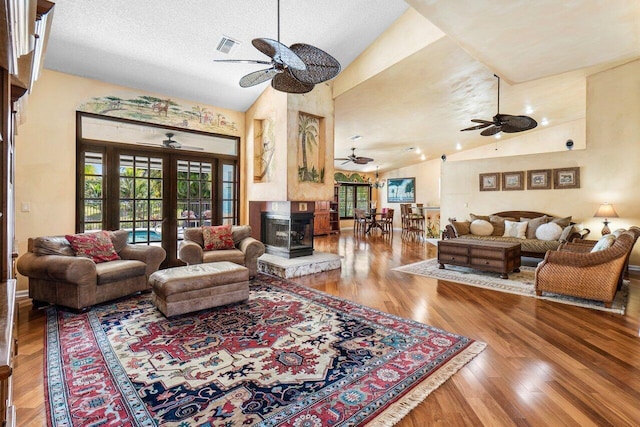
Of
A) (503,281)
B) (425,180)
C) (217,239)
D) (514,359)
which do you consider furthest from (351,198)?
(514,359)

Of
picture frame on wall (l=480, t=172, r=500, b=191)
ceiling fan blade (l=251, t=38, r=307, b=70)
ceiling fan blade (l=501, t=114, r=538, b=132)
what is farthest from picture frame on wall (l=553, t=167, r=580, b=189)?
ceiling fan blade (l=251, t=38, r=307, b=70)

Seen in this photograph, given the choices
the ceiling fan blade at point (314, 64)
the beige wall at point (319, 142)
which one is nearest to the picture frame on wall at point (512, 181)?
the beige wall at point (319, 142)

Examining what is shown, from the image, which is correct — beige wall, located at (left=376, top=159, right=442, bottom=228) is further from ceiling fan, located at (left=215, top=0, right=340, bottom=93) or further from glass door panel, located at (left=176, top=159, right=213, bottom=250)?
ceiling fan, located at (left=215, top=0, right=340, bottom=93)

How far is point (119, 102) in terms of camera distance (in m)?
4.72

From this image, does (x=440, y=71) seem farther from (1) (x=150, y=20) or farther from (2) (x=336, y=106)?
(1) (x=150, y=20)

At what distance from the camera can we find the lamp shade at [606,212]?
549 centimetres

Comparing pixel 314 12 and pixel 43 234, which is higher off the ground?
pixel 314 12

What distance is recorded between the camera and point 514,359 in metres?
2.36

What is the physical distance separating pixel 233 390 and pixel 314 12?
14.1 feet

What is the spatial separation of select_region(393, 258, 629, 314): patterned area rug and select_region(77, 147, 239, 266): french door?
12.2ft

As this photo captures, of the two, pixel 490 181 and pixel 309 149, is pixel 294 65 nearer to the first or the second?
pixel 309 149

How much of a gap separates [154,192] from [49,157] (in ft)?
4.66

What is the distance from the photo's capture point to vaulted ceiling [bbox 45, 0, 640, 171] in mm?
3361

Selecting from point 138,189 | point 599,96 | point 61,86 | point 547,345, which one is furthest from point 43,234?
point 599,96
